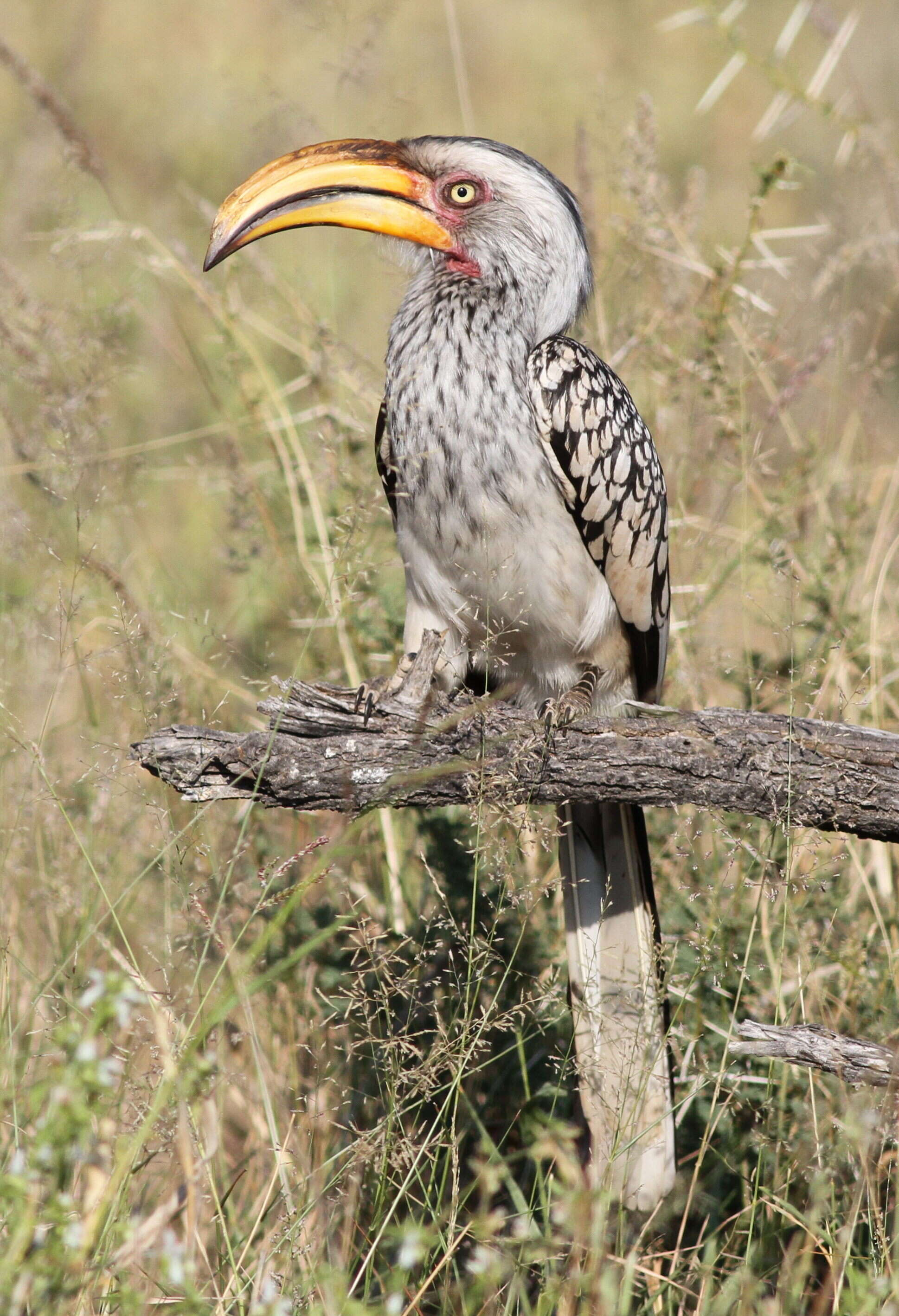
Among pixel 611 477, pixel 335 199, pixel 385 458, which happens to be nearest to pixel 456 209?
pixel 335 199

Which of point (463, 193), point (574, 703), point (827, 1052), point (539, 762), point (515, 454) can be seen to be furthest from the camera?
point (463, 193)

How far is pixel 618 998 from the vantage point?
2908 mm

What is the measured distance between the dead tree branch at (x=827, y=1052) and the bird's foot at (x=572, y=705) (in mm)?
689

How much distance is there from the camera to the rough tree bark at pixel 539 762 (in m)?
2.36

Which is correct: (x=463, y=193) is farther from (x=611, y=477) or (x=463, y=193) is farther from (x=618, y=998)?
(x=618, y=998)

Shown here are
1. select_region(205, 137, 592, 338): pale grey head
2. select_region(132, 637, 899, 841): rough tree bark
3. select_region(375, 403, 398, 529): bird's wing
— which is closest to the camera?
select_region(132, 637, 899, 841): rough tree bark

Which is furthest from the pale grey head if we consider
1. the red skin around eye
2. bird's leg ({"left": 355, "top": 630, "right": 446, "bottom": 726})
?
bird's leg ({"left": 355, "top": 630, "right": 446, "bottom": 726})

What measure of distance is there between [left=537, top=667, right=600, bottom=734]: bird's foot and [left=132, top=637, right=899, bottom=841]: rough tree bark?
44 millimetres

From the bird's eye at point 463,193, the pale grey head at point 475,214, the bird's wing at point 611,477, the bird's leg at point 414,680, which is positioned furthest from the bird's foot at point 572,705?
the bird's eye at point 463,193

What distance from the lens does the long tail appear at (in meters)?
2.47

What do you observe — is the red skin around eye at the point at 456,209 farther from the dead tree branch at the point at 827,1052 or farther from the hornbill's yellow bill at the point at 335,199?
the dead tree branch at the point at 827,1052

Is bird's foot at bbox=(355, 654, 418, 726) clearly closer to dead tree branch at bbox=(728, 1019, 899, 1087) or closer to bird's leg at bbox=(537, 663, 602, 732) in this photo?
bird's leg at bbox=(537, 663, 602, 732)

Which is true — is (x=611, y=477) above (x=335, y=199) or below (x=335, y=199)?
below

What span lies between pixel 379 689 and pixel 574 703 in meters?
0.60
